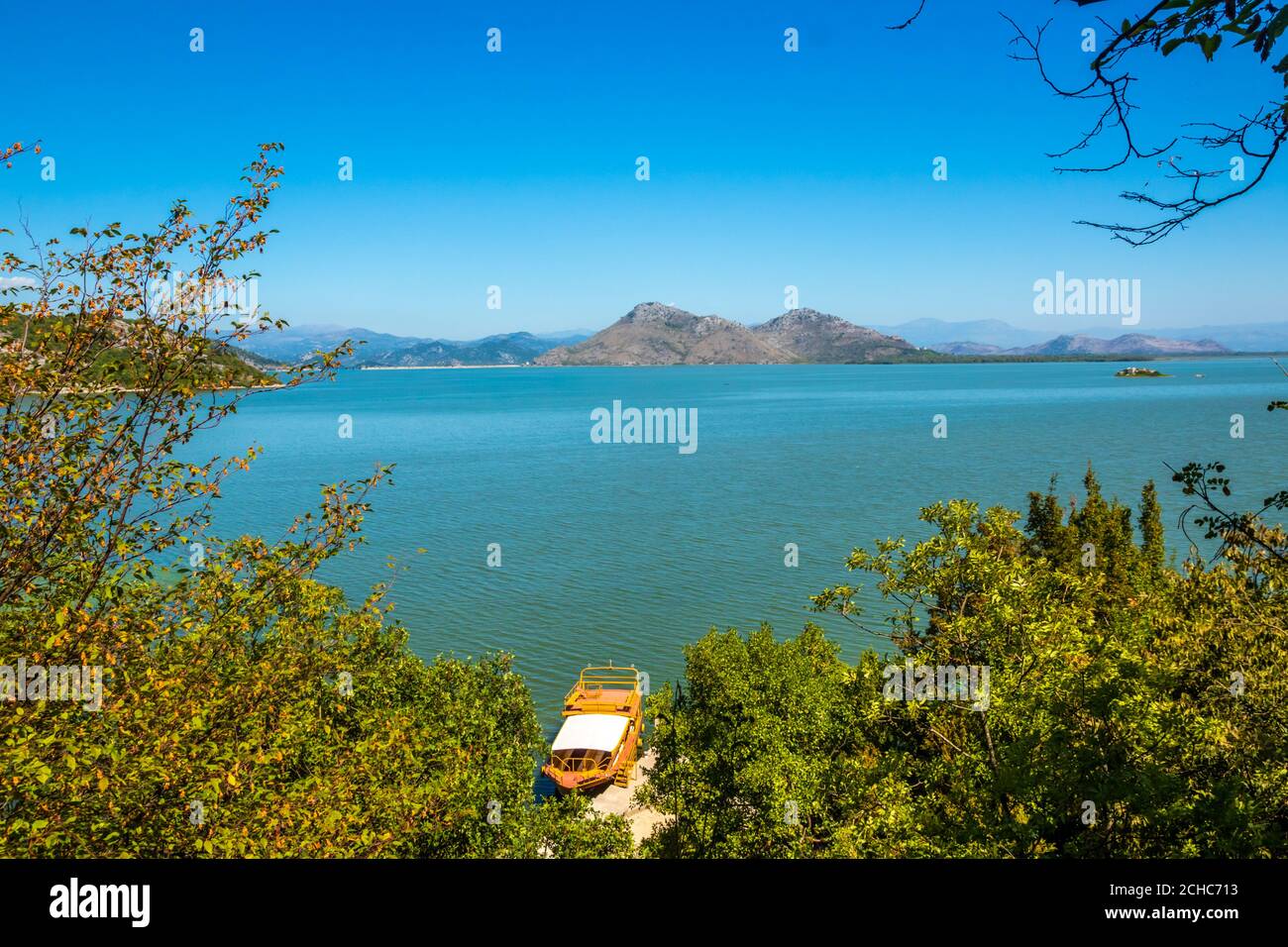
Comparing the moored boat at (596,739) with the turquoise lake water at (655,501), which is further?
the turquoise lake water at (655,501)

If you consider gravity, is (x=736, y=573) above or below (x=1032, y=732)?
below

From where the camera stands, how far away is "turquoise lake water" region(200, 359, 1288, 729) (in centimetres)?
4091

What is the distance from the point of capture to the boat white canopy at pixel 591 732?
1039 inches

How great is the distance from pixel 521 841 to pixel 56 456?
42.9 feet

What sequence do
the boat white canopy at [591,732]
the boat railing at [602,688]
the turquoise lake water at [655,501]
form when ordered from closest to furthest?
the boat white canopy at [591,732] < the boat railing at [602,688] < the turquoise lake water at [655,501]

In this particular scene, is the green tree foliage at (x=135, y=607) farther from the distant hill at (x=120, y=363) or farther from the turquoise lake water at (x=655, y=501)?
the turquoise lake water at (x=655, y=501)

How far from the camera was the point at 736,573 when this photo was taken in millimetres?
48344

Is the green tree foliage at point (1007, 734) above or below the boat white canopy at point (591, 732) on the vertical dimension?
above

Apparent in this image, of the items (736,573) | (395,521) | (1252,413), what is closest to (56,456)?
(736,573)

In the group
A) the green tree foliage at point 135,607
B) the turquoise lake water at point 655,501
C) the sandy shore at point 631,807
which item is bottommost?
the sandy shore at point 631,807

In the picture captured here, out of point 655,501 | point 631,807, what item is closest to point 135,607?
point 631,807

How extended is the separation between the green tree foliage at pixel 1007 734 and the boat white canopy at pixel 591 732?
5076mm
